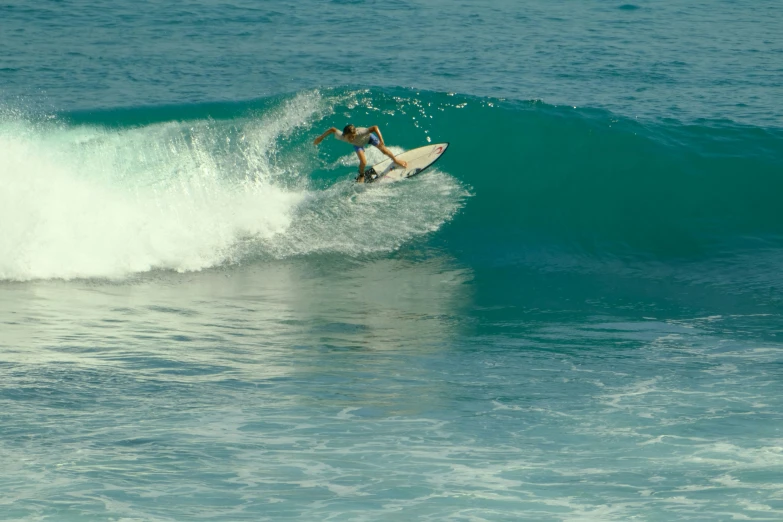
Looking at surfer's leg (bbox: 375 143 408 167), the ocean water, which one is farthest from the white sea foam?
surfer's leg (bbox: 375 143 408 167)

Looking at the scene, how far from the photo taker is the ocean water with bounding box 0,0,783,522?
6910 mm

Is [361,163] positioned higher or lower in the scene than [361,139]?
lower

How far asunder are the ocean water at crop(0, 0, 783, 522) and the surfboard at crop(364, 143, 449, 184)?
244 mm

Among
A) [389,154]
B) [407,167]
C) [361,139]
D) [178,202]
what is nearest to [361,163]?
[361,139]

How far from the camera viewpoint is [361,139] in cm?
1583

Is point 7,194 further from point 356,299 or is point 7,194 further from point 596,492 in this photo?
point 596,492

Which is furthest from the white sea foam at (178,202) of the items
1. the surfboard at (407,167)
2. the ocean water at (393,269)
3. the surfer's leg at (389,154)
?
the surfer's leg at (389,154)

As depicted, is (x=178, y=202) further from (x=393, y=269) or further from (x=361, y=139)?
(x=393, y=269)

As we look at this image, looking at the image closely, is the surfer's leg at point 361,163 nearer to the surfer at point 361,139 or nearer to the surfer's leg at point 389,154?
the surfer at point 361,139

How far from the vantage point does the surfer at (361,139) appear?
50.7 feet

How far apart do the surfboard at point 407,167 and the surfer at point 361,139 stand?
4.7 inches

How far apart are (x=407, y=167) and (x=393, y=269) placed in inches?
110

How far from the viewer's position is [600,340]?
35.1ft

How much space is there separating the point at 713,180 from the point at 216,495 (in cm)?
1328
